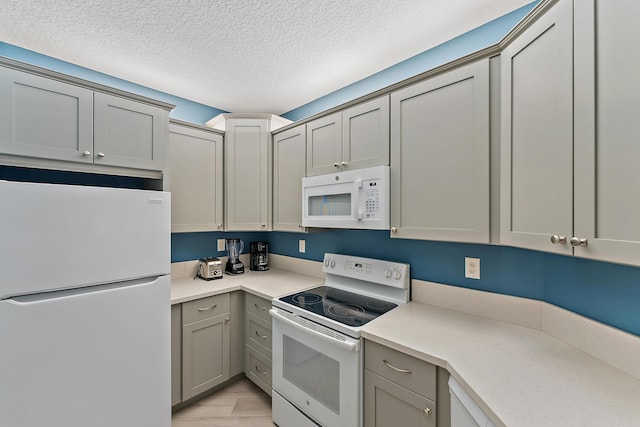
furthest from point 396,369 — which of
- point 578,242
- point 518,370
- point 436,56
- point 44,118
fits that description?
point 44,118

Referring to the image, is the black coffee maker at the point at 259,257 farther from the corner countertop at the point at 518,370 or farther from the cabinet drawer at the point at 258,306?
the corner countertop at the point at 518,370

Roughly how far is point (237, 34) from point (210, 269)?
70.8 inches

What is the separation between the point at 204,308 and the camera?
6.52 ft

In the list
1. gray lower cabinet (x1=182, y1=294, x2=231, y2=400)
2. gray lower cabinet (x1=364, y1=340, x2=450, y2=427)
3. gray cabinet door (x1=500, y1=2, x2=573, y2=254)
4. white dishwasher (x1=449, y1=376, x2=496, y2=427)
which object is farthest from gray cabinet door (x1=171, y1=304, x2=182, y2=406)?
gray cabinet door (x1=500, y1=2, x2=573, y2=254)

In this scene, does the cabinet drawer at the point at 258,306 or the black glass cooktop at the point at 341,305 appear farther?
the cabinet drawer at the point at 258,306

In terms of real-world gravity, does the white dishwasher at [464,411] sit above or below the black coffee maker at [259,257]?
below

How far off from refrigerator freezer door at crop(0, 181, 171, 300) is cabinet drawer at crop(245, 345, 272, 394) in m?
1.00

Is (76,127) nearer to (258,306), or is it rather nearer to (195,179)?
(195,179)

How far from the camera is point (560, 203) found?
36.1 inches

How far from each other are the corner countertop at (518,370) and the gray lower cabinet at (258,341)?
3.09 ft

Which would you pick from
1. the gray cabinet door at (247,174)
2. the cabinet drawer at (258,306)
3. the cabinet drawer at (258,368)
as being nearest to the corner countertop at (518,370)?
the cabinet drawer at (258,306)

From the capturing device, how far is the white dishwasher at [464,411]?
2.77 ft

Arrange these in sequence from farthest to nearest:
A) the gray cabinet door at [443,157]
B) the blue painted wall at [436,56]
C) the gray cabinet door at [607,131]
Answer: the blue painted wall at [436,56]
the gray cabinet door at [443,157]
the gray cabinet door at [607,131]

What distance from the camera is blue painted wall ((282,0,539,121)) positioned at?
4.90ft
